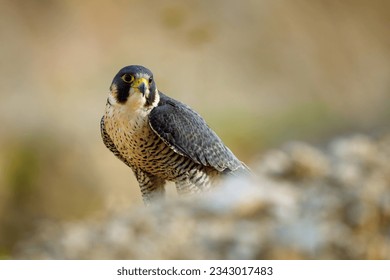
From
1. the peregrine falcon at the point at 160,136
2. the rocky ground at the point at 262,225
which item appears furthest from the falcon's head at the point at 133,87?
the rocky ground at the point at 262,225

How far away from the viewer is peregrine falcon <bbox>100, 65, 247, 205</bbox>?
2857 millimetres

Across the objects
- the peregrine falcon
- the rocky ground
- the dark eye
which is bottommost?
the rocky ground

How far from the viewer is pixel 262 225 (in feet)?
7.52

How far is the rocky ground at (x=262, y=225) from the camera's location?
7.44ft

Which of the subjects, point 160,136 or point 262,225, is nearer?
point 262,225

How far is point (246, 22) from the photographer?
11.6 ft

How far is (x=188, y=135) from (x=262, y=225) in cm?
76

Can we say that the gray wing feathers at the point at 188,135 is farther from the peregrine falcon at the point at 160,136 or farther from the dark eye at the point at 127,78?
the dark eye at the point at 127,78

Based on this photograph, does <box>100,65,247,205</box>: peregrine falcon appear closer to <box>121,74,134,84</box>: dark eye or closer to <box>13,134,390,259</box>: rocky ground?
<box>121,74,134,84</box>: dark eye

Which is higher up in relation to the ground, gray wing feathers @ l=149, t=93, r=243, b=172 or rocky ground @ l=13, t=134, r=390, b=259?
gray wing feathers @ l=149, t=93, r=243, b=172

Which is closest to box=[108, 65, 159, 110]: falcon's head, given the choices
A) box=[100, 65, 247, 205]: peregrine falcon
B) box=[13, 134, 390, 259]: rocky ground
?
box=[100, 65, 247, 205]: peregrine falcon

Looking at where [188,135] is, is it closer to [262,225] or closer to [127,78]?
[127,78]

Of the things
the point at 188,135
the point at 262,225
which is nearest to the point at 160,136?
the point at 188,135

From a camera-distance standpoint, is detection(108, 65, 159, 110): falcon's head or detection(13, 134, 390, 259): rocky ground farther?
detection(108, 65, 159, 110): falcon's head
